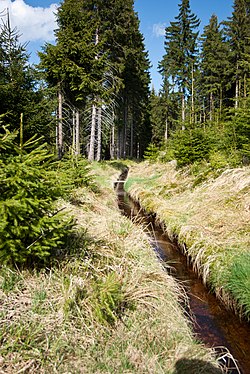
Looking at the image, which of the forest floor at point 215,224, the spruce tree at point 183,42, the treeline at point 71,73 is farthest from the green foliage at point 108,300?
the spruce tree at point 183,42

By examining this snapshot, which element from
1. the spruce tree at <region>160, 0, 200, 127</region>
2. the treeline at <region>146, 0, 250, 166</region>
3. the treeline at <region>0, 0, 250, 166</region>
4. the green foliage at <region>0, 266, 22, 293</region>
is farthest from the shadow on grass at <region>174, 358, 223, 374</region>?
the spruce tree at <region>160, 0, 200, 127</region>

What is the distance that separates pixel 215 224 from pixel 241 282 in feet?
7.81

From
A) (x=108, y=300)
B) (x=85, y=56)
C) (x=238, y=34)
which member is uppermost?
(x=238, y=34)

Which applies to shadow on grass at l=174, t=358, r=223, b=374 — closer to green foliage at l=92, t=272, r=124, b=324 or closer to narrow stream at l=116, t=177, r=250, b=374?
narrow stream at l=116, t=177, r=250, b=374

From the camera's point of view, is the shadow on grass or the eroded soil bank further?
the eroded soil bank

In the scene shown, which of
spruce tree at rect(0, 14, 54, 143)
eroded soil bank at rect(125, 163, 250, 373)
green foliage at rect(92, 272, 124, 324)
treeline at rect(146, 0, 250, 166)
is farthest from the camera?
treeline at rect(146, 0, 250, 166)

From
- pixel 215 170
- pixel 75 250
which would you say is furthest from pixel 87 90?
pixel 75 250

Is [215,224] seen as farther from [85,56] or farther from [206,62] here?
[206,62]

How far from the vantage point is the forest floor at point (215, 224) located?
4117mm

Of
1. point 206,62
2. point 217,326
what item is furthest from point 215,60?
point 217,326

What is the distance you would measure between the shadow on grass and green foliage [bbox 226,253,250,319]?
51.1 inches

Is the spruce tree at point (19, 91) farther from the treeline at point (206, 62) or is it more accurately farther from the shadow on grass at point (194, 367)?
the treeline at point (206, 62)

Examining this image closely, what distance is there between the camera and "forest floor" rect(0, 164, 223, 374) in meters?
2.38

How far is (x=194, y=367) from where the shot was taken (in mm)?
2541
